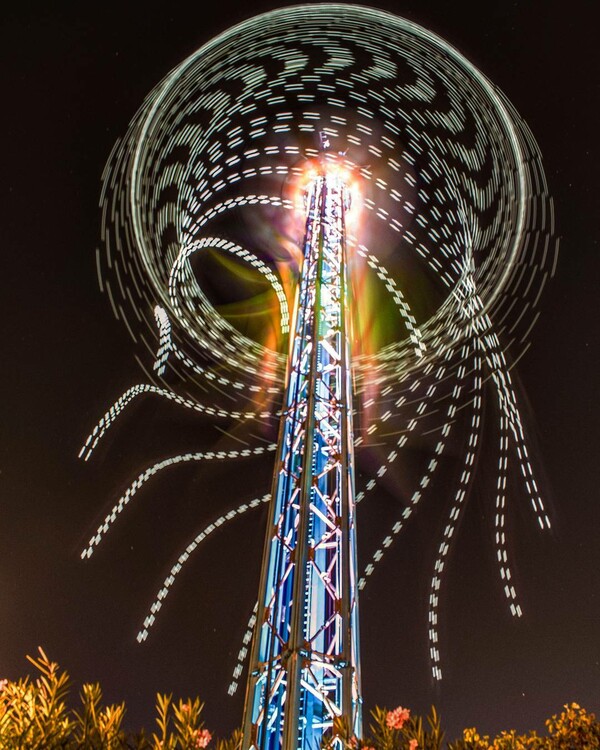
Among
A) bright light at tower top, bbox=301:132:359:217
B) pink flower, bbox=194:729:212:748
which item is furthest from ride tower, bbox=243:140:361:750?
bright light at tower top, bbox=301:132:359:217

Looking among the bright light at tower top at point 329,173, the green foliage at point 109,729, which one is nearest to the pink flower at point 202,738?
the green foliage at point 109,729

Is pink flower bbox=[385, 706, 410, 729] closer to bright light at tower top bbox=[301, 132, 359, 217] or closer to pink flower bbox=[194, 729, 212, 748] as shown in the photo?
pink flower bbox=[194, 729, 212, 748]

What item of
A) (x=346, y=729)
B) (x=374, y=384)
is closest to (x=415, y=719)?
(x=346, y=729)

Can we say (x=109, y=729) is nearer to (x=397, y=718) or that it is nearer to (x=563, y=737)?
(x=397, y=718)

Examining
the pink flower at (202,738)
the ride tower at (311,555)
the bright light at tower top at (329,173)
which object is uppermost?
the bright light at tower top at (329,173)

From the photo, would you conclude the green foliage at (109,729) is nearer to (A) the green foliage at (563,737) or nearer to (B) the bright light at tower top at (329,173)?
(A) the green foliage at (563,737)

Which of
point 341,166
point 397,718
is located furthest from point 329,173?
point 397,718
